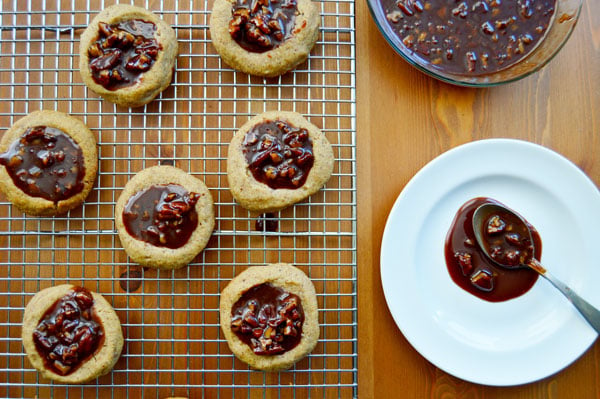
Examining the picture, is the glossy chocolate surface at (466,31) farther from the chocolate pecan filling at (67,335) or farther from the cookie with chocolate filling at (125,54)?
the chocolate pecan filling at (67,335)

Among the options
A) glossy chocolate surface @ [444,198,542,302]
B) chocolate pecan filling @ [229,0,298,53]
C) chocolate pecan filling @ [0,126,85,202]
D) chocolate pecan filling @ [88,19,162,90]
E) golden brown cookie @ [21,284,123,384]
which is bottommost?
golden brown cookie @ [21,284,123,384]

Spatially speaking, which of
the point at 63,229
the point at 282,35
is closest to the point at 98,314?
the point at 63,229

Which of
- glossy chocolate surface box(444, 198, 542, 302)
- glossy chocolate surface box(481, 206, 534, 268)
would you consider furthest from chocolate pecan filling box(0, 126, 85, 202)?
glossy chocolate surface box(481, 206, 534, 268)

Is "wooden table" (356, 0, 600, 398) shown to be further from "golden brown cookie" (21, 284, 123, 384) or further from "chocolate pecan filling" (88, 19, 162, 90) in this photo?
"golden brown cookie" (21, 284, 123, 384)

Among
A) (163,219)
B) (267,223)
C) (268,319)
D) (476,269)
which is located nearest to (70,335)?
(163,219)

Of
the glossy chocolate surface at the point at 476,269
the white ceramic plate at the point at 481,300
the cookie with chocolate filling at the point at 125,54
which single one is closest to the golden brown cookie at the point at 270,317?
the white ceramic plate at the point at 481,300

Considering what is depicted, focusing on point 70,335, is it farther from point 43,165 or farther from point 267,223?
point 267,223
